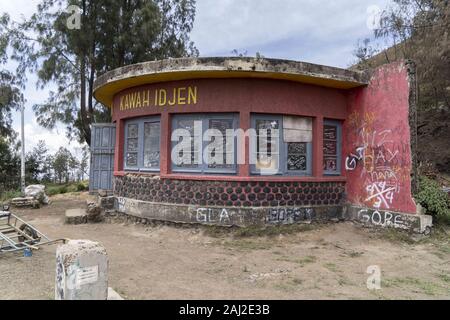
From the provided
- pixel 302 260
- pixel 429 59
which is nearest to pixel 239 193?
pixel 302 260

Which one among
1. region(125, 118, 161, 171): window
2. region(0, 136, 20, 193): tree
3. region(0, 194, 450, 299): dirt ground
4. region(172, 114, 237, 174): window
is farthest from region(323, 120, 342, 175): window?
region(0, 136, 20, 193): tree

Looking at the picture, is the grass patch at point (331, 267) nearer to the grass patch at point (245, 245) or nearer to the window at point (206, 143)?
the grass patch at point (245, 245)

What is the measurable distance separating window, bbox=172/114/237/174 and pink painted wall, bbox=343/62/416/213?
3.06 meters

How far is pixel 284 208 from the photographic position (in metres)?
8.18

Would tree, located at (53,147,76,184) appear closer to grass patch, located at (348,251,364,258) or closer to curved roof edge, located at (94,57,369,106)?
curved roof edge, located at (94,57,369,106)

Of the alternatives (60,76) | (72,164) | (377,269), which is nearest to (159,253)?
(377,269)

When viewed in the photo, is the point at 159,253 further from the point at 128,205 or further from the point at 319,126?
the point at 319,126

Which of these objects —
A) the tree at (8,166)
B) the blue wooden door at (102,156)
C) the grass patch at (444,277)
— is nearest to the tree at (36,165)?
the tree at (8,166)

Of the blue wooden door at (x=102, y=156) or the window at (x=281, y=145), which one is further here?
the blue wooden door at (x=102, y=156)

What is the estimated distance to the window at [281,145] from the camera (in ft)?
27.1

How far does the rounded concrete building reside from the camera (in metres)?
7.96

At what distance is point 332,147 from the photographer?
9.16 m

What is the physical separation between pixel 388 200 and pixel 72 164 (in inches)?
1186

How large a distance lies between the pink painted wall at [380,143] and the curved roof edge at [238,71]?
531 mm
